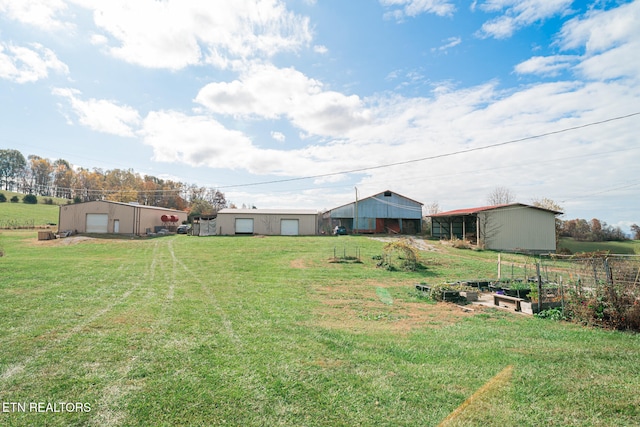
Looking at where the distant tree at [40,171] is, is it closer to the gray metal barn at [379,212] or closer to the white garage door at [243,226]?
the white garage door at [243,226]

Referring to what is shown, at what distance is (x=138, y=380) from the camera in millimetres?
4133

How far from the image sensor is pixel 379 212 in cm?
3838

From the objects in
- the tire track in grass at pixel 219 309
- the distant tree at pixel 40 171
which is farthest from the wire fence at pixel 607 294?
the distant tree at pixel 40 171

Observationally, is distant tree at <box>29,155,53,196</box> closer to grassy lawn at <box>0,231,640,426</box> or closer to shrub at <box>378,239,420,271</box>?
grassy lawn at <box>0,231,640,426</box>

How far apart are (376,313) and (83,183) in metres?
80.0

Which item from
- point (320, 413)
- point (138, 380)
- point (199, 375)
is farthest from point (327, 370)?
point (138, 380)

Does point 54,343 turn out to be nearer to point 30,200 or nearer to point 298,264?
point 298,264

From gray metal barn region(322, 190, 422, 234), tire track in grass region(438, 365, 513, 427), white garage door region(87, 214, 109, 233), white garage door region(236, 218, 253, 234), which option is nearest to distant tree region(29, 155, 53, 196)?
white garage door region(87, 214, 109, 233)

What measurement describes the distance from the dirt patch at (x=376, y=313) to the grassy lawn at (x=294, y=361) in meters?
0.06

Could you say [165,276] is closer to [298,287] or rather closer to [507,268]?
[298,287]

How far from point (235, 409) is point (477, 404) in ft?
9.46

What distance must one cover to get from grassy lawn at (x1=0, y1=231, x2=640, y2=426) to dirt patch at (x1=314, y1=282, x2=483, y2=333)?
6 cm

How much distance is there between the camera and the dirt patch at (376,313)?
23.1ft

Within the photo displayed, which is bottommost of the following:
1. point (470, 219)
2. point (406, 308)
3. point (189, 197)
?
point (406, 308)
